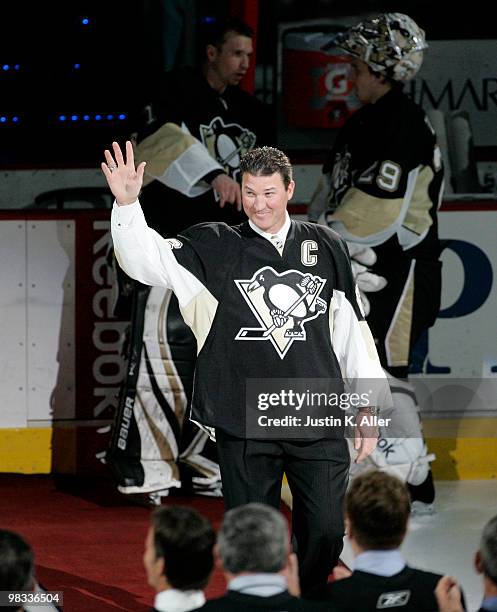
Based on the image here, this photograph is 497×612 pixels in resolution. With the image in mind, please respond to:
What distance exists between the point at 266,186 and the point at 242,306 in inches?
13.8

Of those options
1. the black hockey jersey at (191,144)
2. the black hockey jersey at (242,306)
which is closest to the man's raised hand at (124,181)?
the black hockey jersey at (242,306)

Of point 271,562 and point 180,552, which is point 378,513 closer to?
point 271,562

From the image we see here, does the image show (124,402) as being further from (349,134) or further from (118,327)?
(349,134)

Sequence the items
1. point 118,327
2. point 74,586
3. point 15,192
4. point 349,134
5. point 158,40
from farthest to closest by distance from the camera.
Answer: point 158,40 < point 15,192 < point 118,327 < point 349,134 < point 74,586

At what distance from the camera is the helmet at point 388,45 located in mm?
6238

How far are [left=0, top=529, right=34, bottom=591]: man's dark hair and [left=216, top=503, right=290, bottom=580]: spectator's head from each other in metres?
0.41

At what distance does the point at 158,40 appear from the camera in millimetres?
8609

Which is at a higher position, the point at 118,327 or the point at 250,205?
the point at 250,205

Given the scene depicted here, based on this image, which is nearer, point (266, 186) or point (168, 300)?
point (266, 186)

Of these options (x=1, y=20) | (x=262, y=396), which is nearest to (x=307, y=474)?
(x=262, y=396)

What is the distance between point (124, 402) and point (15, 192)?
1692mm

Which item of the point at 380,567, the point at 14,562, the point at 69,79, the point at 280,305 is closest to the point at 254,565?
the point at 380,567

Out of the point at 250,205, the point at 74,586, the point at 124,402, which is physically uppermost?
the point at 250,205

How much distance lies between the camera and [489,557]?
11.3 ft
